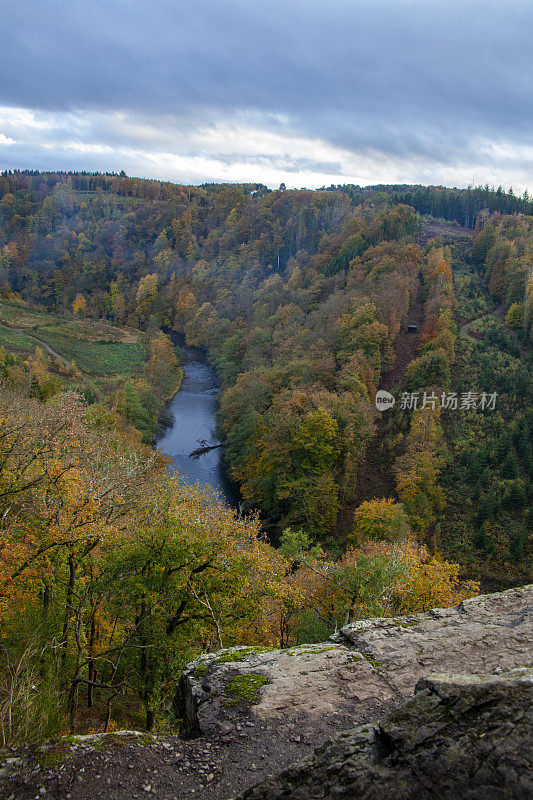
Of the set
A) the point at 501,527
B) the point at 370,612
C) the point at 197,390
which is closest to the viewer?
the point at 370,612

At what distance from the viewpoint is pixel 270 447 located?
42188 mm

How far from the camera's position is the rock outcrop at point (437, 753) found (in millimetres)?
5270

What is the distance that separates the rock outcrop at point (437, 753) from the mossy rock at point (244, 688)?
125 inches

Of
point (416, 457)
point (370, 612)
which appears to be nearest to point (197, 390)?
point (416, 457)

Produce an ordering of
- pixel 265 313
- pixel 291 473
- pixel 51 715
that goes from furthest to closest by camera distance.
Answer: pixel 265 313 → pixel 291 473 → pixel 51 715

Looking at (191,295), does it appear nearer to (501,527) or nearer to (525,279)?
(525,279)

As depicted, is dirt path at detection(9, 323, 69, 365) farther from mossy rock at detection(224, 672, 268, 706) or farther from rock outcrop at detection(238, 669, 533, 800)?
rock outcrop at detection(238, 669, 533, 800)

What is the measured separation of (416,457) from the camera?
39625 mm

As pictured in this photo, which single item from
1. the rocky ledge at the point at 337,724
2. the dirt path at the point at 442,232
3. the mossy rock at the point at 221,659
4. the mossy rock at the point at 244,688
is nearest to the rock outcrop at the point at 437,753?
the rocky ledge at the point at 337,724

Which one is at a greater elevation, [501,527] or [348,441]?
[348,441]

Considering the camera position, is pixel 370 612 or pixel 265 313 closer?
pixel 370 612

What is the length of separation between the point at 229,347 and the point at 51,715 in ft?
261

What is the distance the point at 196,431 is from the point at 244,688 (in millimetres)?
54432

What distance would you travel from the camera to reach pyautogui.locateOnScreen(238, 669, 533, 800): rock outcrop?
527 centimetres
